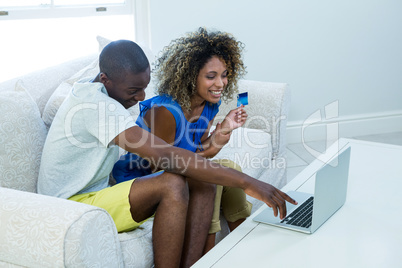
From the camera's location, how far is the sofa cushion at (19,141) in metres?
1.70

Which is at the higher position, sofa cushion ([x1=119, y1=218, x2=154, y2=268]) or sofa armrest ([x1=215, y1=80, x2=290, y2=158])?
sofa armrest ([x1=215, y1=80, x2=290, y2=158])

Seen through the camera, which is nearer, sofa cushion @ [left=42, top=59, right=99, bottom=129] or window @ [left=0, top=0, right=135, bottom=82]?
sofa cushion @ [left=42, top=59, right=99, bottom=129]

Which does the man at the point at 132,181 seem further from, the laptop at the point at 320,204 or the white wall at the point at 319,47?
the white wall at the point at 319,47

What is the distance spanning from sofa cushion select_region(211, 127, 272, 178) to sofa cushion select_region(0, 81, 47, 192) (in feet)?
2.67

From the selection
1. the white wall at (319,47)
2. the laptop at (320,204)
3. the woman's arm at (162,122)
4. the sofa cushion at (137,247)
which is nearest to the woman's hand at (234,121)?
the woman's arm at (162,122)

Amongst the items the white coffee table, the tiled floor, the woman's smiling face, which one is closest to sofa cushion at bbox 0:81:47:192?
the woman's smiling face

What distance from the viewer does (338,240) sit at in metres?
1.46

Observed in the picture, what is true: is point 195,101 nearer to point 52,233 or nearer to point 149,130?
point 149,130

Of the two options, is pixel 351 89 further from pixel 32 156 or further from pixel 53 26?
pixel 32 156

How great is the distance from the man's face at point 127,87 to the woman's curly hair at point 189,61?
27 centimetres

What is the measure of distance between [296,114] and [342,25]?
69 centimetres

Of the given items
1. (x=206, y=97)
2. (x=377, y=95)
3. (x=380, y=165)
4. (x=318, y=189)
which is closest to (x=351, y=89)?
(x=377, y=95)

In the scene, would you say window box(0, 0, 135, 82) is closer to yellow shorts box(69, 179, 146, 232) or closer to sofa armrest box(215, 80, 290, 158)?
sofa armrest box(215, 80, 290, 158)

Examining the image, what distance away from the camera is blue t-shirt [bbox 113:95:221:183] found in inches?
75.4
